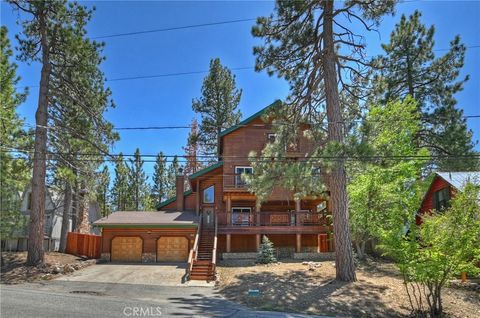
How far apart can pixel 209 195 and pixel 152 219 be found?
15.0ft

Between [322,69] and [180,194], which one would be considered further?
[180,194]

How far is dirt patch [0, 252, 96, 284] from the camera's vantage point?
59.3 feet

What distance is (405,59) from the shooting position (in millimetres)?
26969

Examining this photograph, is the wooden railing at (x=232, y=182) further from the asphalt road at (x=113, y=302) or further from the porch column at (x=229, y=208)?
the asphalt road at (x=113, y=302)

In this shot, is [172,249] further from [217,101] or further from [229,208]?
[217,101]

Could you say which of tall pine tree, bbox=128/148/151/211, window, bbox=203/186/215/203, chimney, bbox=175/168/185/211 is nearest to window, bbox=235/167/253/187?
window, bbox=203/186/215/203

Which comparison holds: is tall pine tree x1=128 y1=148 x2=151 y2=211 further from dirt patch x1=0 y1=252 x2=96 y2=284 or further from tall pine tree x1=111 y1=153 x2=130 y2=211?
dirt patch x1=0 y1=252 x2=96 y2=284

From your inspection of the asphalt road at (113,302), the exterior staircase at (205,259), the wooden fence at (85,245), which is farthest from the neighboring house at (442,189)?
the wooden fence at (85,245)

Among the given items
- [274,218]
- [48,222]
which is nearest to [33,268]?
[274,218]

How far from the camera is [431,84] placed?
26.2m

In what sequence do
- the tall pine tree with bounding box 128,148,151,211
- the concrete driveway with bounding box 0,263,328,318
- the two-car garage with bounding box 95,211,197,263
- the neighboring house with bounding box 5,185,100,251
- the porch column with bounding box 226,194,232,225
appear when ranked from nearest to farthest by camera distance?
1. the concrete driveway with bounding box 0,263,328,318
2. the two-car garage with bounding box 95,211,197,263
3. the porch column with bounding box 226,194,232,225
4. the neighboring house with bounding box 5,185,100,251
5. the tall pine tree with bounding box 128,148,151,211

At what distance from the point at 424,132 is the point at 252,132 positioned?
1151 centimetres

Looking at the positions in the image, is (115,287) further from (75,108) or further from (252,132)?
(252,132)

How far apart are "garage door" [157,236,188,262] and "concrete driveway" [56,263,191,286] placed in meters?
2.16
